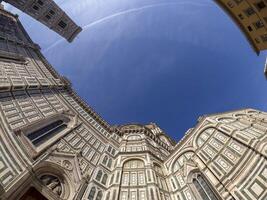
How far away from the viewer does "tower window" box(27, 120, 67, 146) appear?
17906 millimetres

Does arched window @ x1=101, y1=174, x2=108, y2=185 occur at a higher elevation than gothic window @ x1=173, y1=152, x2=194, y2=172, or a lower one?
lower

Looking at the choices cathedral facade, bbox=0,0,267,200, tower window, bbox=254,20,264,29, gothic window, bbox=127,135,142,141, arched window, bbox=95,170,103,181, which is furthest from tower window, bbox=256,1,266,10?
gothic window, bbox=127,135,142,141

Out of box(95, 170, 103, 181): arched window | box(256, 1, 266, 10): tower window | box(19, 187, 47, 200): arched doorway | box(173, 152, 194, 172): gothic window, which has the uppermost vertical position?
box(173, 152, 194, 172): gothic window

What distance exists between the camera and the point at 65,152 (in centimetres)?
1886

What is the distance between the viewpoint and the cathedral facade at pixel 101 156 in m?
15.2

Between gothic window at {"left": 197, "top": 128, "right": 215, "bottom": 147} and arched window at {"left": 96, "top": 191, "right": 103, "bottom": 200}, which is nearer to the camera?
arched window at {"left": 96, "top": 191, "right": 103, "bottom": 200}

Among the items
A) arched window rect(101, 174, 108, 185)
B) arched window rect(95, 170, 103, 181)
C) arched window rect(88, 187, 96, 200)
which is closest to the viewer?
arched window rect(88, 187, 96, 200)

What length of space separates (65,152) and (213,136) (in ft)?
39.6

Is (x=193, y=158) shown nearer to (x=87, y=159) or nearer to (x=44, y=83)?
(x=87, y=159)

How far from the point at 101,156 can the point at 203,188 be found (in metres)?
9.29

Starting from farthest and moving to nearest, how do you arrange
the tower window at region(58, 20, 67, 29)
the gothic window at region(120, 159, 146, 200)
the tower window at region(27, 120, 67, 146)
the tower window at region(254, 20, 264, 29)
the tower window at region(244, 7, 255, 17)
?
the tower window at region(58, 20, 67, 29)
the gothic window at region(120, 159, 146, 200)
the tower window at region(27, 120, 67, 146)
the tower window at region(254, 20, 264, 29)
the tower window at region(244, 7, 255, 17)

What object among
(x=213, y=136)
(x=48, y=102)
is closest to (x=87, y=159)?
(x=48, y=102)

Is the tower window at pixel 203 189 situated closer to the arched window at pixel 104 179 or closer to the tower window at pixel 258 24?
the arched window at pixel 104 179

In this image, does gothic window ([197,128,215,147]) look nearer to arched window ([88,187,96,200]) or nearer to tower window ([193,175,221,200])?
tower window ([193,175,221,200])
